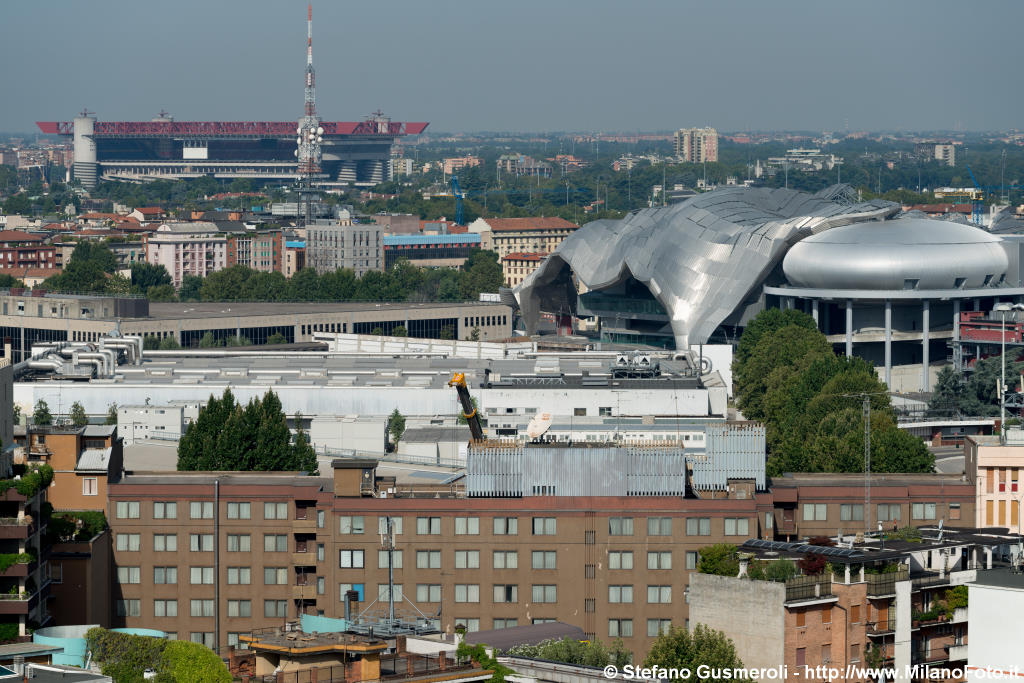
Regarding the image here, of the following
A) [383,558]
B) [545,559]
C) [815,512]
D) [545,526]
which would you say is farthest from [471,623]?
[815,512]

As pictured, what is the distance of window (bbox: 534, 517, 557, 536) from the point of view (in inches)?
2095

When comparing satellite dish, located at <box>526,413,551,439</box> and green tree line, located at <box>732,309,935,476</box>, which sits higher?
satellite dish, located at <box>526,413,551,439</box>

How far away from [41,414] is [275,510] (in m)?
39.0

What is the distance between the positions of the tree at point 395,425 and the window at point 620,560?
34.9 meters

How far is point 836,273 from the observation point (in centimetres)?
12288

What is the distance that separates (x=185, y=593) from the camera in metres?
55.1

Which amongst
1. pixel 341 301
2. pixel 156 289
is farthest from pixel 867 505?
pixel 156 289

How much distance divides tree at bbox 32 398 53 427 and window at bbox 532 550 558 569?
123ft

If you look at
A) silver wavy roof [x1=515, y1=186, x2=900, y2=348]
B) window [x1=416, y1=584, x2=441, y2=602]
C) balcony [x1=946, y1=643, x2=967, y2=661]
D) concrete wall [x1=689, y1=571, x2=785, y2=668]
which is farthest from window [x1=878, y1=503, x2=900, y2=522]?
silver wavy roof [x1=515, y1=186, x2=900, y2=348]

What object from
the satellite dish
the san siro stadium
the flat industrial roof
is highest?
the san siro stadium

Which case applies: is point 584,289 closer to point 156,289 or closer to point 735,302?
point 735,302

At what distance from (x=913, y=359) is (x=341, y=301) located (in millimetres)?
61460

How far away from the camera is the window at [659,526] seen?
53.1m

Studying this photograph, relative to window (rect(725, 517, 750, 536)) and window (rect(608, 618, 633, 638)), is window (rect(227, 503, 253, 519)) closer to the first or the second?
window (rect(608, 618, 633, 638))
